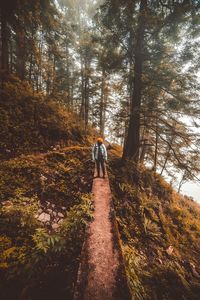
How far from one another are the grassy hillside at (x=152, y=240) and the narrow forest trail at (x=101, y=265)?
671 millimetres

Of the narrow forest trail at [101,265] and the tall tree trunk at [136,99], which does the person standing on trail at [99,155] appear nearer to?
the tall tree trunk at [136,99]

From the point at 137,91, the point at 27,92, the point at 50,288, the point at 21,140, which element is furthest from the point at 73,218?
the point at 27,92

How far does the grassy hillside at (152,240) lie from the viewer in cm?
389

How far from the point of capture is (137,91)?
8695mm

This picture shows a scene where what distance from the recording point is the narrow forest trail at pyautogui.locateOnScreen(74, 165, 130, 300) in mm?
2478

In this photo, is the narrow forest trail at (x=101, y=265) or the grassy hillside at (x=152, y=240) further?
the grassy hillside at (x=152, y=240)

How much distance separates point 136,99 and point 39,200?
7.08 metres

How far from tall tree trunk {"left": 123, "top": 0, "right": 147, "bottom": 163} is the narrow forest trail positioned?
5.25m

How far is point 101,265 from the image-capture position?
9.80ft

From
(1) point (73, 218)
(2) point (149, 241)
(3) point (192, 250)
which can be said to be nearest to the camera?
(1) point (73, 218)

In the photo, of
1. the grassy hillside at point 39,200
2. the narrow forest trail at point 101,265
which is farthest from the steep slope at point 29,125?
the narrow forest trail at point 101,265

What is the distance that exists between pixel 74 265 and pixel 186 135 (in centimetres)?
662

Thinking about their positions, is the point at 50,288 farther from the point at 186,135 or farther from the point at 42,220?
the point at 186,135

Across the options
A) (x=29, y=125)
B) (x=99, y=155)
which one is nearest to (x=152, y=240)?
(x=99, y=155)
